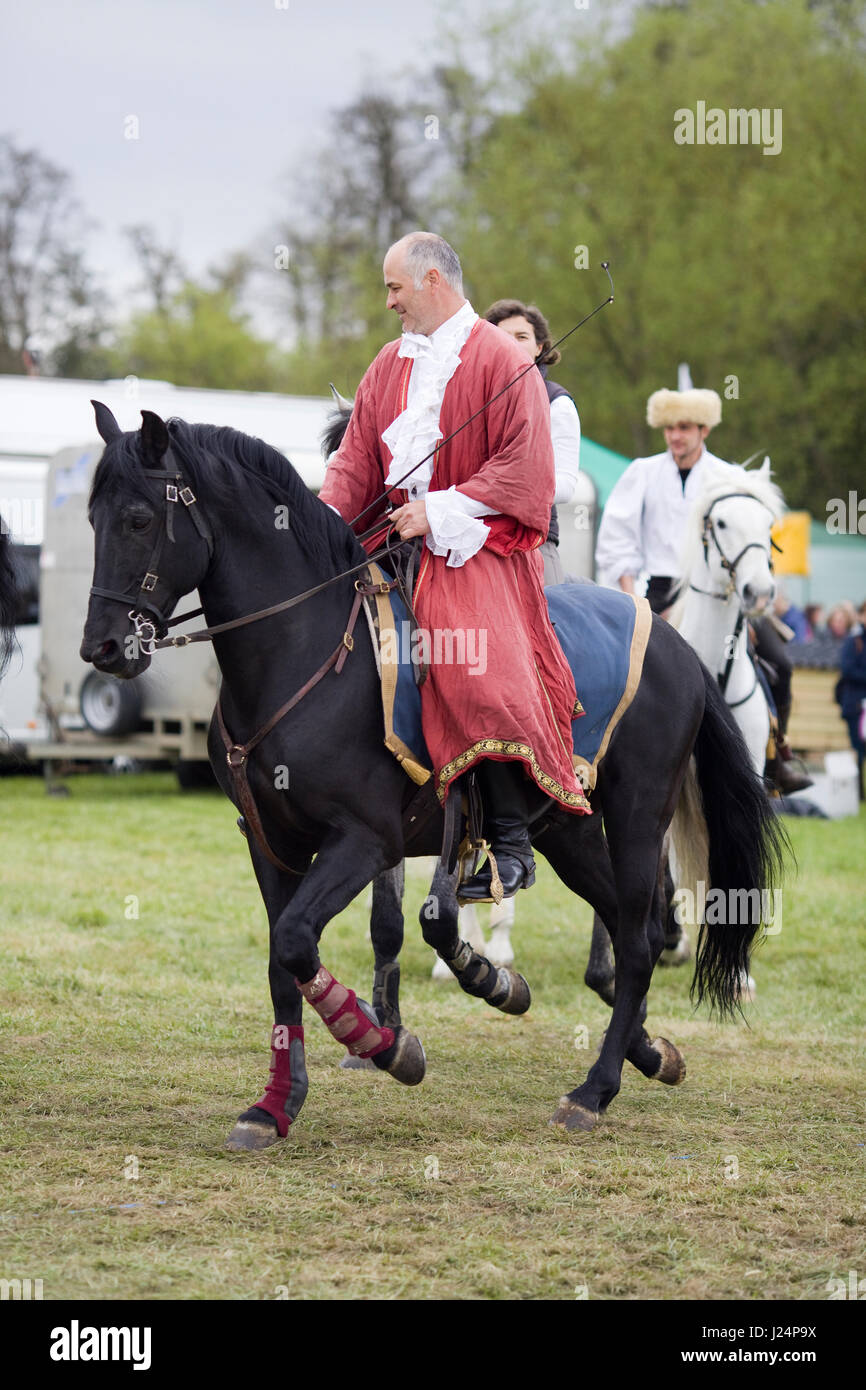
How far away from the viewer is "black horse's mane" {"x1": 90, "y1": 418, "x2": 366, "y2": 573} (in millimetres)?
4266

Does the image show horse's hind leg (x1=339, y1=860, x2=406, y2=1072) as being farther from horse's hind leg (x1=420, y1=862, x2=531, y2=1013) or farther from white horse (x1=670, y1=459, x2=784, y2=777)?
white horse (x1=670, y1=459, x2=784, y2=777)

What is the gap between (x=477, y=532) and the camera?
15.2 ft

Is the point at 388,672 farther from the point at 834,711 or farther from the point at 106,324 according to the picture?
the point at 106,324

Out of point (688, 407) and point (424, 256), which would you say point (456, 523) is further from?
point (688, 407)

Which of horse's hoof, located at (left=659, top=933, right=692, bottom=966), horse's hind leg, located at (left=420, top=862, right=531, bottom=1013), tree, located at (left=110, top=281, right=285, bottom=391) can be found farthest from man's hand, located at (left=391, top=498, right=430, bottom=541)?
tree, located at (left=110, top=281, right=285, bottom=391)

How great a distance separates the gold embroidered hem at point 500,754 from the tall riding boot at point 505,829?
0.10 meters

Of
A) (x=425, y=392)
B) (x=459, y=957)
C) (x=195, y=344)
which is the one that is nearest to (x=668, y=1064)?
(x=459, y=957)

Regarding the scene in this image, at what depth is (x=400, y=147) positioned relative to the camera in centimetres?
3189

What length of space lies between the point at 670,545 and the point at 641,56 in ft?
74.5

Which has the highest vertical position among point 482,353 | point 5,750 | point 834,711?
point 482,353

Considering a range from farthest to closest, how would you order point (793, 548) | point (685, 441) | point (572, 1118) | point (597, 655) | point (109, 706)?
point (793, 548)
point (109, 706)
point (685, 441)
point (597, 655)
point (572, 1118)

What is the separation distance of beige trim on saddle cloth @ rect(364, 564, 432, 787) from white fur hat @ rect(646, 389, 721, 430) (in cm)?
369

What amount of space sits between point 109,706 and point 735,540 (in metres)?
9.37

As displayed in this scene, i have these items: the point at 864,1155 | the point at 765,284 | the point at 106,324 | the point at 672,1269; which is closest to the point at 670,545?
the point at 864,1155
